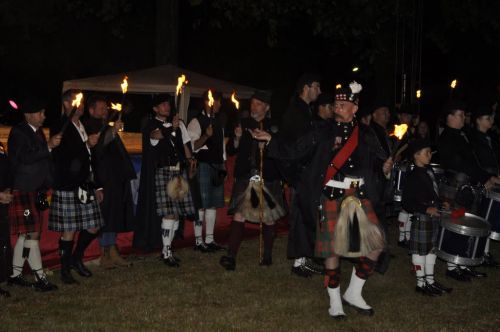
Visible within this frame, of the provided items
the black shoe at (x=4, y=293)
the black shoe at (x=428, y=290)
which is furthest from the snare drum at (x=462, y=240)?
the black shoe at (x=4, y=293)

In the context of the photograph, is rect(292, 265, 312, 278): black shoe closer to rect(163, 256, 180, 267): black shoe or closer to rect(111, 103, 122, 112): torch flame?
rect(163, 256, 180, 267): black shoe

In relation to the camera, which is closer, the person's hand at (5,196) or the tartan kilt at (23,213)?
the person's hand at (5,196)

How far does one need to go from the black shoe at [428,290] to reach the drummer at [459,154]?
1.02m

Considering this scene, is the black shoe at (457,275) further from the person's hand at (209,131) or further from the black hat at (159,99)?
the black hat at (159,99)

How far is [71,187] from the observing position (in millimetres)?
6586

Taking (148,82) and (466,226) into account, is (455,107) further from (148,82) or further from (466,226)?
(148,82)

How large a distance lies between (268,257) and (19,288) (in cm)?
283

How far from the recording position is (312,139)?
5.79 meters

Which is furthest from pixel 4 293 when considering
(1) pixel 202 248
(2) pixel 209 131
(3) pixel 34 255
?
(2) pixel 209 131

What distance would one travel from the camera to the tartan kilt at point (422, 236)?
6.68m

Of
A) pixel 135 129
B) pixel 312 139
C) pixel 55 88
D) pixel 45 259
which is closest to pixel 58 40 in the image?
pixel 55 88

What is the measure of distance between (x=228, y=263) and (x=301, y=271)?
85 cm

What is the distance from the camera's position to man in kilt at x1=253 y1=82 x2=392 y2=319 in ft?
18.4

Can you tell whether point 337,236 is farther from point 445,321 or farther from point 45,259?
point 45,259
